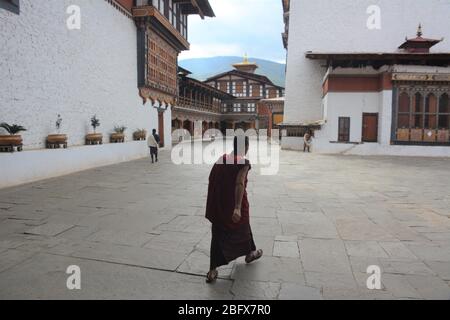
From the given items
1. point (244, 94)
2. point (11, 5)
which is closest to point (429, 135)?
point (11, 5)

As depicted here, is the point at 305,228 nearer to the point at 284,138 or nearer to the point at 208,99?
the point at 284,138

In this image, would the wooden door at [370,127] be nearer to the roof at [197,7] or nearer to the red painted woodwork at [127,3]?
the roof at [197,7]

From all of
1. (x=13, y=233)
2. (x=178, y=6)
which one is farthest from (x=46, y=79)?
(x=178, y=6)

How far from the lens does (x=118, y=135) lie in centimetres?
1386

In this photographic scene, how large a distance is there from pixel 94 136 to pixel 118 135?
6.36 ft

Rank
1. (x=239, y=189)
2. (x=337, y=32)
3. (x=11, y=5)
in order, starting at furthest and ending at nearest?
(x=337, y=32), (x=11, y=5), (x=239, y=189)

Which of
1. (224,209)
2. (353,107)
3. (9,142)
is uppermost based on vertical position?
(353,107)

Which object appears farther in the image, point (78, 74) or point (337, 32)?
point (337, 32)

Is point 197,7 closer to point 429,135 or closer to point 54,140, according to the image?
point 54,140

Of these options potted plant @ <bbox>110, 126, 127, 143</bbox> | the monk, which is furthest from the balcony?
the monk

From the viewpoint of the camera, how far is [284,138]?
2189 cm

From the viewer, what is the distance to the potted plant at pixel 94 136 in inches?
466

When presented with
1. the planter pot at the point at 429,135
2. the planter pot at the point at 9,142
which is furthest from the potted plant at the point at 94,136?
the planter pot at the point at 429,135

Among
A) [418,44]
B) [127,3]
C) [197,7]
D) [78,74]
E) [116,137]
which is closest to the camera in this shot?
[78,74]
